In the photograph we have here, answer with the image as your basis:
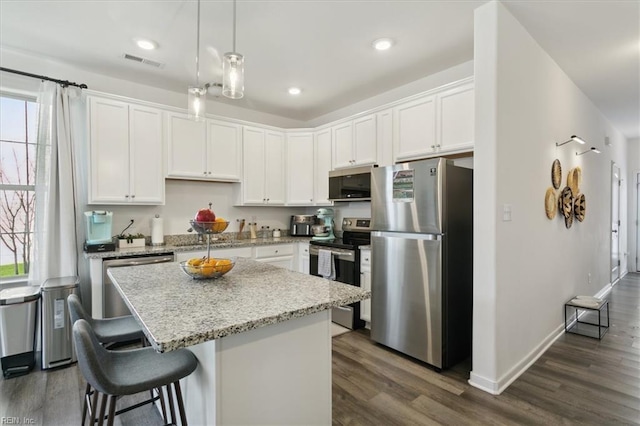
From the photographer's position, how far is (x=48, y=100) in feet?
9.92

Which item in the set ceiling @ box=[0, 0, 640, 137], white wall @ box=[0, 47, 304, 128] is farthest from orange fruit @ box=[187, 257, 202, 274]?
white wall @ box=[0, 47, 304, 128]

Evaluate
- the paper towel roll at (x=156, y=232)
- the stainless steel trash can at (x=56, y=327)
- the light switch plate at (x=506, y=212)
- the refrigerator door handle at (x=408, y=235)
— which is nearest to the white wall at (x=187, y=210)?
the paper towel roll at (x=156, y=232)

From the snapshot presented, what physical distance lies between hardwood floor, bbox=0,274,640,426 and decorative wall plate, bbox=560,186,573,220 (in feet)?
4.41

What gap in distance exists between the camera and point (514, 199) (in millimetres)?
2512

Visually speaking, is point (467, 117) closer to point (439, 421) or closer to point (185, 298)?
point (439, 421)

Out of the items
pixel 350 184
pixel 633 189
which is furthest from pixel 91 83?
pixel 633 189

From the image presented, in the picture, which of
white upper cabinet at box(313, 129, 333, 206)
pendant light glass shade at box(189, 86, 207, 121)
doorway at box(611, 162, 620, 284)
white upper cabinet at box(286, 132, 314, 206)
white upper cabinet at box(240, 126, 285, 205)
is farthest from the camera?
doorway at box(611, 162, 620, 284)

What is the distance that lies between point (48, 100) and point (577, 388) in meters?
5.09

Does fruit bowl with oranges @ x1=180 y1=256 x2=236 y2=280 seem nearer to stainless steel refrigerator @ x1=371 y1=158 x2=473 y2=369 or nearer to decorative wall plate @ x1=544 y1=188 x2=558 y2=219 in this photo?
stainless steel refrigerator @ x1=371 y1=158 x2=473 y2=369

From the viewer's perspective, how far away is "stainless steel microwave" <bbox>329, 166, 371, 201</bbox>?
12.5 ft

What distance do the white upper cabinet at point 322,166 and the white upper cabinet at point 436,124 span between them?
113cm

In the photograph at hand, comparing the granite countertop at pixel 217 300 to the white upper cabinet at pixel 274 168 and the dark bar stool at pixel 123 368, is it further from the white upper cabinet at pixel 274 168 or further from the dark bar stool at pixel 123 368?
the white upper cabinet at pixel 274 168

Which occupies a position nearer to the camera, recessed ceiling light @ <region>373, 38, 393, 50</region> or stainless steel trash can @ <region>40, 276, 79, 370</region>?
stainless steel trash can @ <region>40, 276, 79, 370</region>

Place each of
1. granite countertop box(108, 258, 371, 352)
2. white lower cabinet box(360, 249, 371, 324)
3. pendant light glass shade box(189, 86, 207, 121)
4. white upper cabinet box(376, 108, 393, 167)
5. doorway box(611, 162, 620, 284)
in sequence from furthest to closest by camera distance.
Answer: doorway box(611, 162, 620, 284), white upper cabinet box(376, 108, 393, 167), white lower cabinet box(360, 249, 371, 324), pendant light glass shade box(189, 86, 207, 121), granite countertop box(108, 258, 371, 352)
